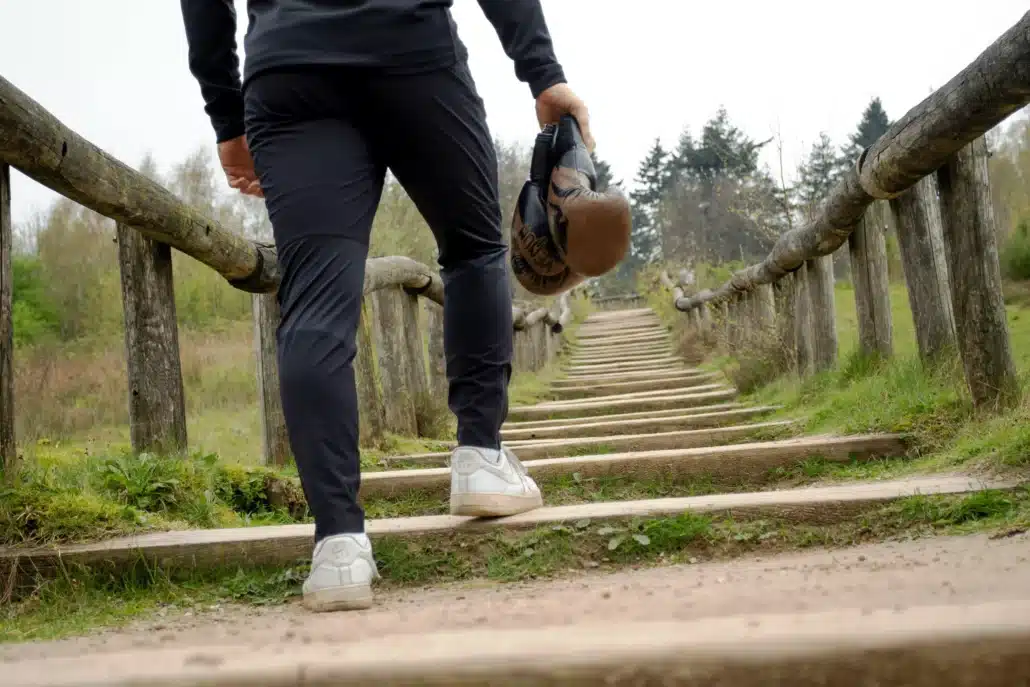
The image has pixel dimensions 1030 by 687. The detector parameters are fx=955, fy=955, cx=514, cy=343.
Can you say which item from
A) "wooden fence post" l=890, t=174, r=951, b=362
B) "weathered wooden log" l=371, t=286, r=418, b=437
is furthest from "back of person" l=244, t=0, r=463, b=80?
"weathered wooden log" l=371, t=286, r=418, b=437

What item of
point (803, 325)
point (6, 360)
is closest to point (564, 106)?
point (6, 360)

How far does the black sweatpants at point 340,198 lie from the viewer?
1.59 metres

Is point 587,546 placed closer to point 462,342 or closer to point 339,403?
point 462,342

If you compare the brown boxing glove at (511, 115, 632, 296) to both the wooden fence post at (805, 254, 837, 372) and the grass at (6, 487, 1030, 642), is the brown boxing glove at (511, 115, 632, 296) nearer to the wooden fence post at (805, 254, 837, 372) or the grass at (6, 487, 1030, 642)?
the grass at (6, 487, 1030, 642)

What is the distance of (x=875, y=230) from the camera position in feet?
13.3

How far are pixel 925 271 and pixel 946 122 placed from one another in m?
0.82

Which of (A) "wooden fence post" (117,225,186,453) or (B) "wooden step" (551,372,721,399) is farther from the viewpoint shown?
(B) "wooden step" (551,372,721,399)

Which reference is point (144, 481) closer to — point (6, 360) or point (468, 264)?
point (6, 360)

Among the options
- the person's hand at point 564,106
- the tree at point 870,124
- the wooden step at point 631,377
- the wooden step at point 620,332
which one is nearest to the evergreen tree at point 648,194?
the tree at point 870,124

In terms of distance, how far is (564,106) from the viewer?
2039 mm

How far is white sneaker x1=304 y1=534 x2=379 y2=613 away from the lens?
5.06ft

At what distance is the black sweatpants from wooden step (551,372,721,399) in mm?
5566

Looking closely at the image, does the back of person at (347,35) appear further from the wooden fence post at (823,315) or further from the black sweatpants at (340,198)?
the wooden fence post at (823,315)

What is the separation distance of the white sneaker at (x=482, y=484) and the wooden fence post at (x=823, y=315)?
336cm
